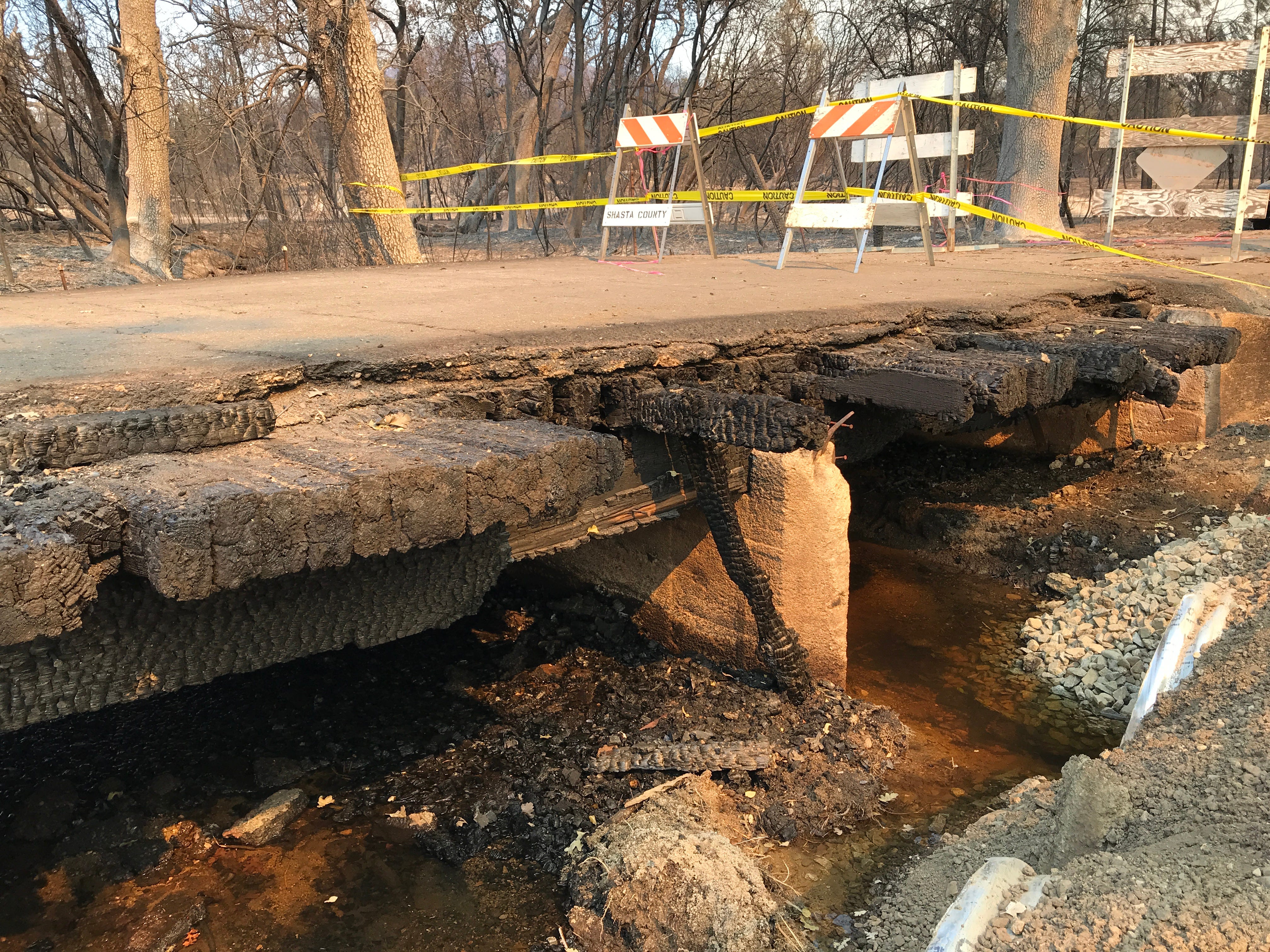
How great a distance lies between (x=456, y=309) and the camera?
446 cm

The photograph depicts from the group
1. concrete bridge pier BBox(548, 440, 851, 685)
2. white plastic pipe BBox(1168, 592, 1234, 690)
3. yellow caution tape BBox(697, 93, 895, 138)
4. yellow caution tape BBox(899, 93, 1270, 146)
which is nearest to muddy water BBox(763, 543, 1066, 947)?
concrete bridge pier BBox(548, 440, 851, 685)

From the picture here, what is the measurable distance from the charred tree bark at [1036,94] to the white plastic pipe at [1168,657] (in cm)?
A: 956

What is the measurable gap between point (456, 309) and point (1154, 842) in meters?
3.50

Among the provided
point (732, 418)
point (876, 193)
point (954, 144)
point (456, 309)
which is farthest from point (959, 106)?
point (732, 418)

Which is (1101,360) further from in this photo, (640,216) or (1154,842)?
(640,216)

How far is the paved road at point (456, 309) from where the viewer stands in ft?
10.3

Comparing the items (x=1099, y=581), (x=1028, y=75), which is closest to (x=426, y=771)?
(x=1099, y=581)

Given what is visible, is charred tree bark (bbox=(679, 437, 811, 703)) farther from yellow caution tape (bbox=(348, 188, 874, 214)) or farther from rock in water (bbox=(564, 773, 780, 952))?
yellow caution tape (bbox=(348, 188, 874, 214))

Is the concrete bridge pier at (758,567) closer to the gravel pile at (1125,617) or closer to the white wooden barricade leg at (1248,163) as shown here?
the gravel pile at (1125,617)

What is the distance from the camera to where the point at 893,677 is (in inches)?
170

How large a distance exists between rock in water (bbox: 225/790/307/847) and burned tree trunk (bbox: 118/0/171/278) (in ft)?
27.8

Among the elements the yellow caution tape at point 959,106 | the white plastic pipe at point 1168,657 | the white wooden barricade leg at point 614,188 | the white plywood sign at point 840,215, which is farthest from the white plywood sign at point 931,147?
the white plastic pipe at point 1168,657

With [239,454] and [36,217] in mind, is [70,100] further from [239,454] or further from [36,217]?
[239,454]

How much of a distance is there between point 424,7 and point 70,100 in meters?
5.70
